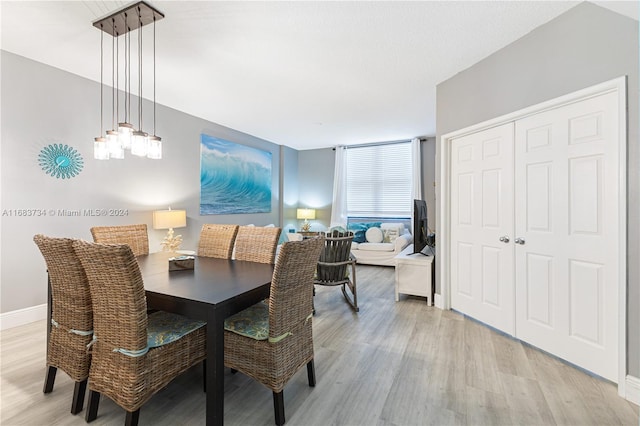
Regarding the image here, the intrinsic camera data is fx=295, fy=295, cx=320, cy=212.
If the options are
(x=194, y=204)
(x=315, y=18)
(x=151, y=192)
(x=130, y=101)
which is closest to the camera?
(x=315, y=18)

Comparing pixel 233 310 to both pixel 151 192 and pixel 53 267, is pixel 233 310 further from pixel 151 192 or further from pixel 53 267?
pixel 151 192

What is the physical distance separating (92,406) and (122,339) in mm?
533

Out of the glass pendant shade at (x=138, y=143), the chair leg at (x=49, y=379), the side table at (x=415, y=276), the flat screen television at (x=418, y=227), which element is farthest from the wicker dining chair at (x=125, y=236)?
the flat screen television at (x=418, y=227)

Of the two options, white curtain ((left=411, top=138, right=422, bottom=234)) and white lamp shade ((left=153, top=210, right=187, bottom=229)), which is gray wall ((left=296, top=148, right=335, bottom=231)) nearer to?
white curtain ((left=411, top=138, right=422, bottom=234))

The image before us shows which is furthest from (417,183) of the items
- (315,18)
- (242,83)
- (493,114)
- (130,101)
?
(130,101)

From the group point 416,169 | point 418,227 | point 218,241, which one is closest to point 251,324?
point 218,241

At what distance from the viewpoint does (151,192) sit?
4074 mm

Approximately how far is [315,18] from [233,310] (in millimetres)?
2173

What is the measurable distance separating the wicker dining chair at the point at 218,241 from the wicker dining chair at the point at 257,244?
4.6 inches

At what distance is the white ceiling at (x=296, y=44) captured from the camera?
2.17 metres

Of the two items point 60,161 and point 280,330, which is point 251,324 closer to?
point 280,330

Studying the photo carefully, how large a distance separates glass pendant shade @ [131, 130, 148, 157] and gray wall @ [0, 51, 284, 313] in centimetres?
177

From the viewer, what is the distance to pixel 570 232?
2203 millimetres

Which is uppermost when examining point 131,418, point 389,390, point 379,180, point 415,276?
point 379,180
